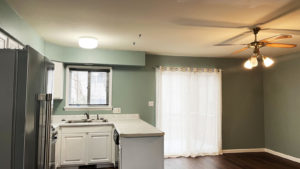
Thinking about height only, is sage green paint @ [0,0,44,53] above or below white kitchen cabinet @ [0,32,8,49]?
above

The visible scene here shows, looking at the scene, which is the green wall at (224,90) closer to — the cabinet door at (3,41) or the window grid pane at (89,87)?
the window grid pane at (89,87)

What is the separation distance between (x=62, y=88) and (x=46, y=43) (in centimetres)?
94

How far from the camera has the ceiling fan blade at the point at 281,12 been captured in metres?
2.15

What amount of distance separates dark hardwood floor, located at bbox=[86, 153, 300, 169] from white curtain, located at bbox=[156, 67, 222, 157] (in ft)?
0.89

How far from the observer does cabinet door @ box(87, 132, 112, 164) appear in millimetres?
3914

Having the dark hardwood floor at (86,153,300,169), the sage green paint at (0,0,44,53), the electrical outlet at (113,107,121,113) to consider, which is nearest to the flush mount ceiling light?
the sage green paint at (0,0,44,53)

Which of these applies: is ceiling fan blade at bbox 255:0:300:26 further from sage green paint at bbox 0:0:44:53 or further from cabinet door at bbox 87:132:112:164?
cabinet door at bbox 87:132:112:164

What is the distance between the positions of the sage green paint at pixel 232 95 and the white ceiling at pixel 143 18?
109 centimetres

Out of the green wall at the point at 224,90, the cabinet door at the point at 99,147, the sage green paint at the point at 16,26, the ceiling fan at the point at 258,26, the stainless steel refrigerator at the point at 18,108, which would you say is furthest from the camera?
the green wall at the point at 224,90

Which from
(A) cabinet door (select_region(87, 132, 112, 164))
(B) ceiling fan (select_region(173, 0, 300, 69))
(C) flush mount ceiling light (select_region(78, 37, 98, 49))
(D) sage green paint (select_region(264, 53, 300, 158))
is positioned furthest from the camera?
(D) sage green paint (select_region(264, 53, 300, 158))

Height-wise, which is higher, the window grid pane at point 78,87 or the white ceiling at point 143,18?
the white ceiling at point 143,18

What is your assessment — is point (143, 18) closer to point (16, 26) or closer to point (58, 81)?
point (16, 26)

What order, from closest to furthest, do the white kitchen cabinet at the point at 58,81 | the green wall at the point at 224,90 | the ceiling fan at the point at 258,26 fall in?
1. the ceiling fan at the point at 258,26
2. the white kitchen cabinet at the point at 58,81
3. the green wall at the point at 224,90

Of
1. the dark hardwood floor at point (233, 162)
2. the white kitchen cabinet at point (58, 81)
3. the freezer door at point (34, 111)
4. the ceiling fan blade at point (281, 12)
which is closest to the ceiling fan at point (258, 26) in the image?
the ceiling fan blade at point (281, 12)
